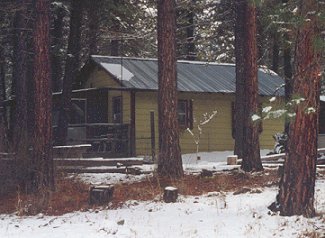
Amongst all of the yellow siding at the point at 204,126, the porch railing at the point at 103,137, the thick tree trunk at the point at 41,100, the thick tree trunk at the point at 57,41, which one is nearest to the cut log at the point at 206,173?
the thick tree trunk at the point at 41,100

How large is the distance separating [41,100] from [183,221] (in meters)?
5.30

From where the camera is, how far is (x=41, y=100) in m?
13.1

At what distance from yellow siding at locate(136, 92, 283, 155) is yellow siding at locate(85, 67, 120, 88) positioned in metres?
1.83

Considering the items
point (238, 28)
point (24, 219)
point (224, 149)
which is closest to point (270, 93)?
point (224, 149)

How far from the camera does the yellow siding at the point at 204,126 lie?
24594mm

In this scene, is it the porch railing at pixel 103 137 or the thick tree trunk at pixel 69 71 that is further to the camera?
the porch railing at pixel 103 137

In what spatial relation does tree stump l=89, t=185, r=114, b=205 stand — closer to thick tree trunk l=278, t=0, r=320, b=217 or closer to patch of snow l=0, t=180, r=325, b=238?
patch of snow l=0, t=180, r=325, b=238

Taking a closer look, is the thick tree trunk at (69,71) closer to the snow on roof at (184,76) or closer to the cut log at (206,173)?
the snow on roof at (184,76)

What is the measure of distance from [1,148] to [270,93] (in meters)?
16.8

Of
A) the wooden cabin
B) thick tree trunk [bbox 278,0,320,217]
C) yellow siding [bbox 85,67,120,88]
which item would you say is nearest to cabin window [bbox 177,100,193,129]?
the wooden cabin

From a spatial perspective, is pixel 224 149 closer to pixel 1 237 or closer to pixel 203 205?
pixel 203 205

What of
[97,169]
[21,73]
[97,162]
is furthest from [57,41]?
[97,169]

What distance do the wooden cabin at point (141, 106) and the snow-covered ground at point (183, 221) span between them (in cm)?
1081

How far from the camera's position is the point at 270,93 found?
27219 mm
